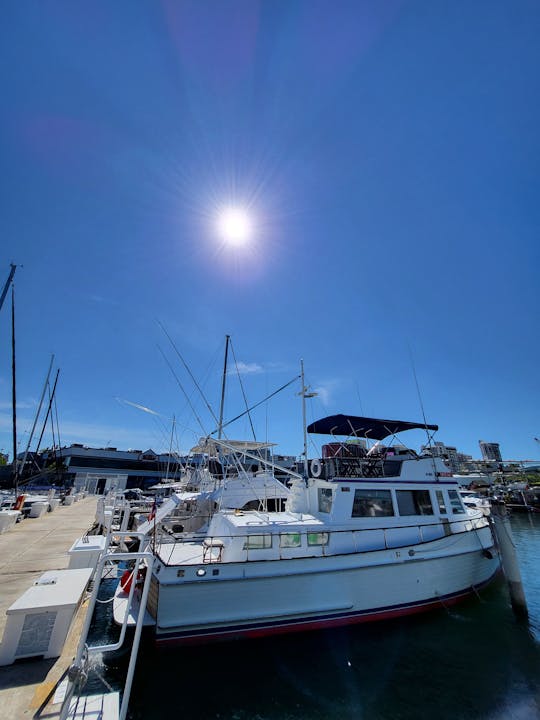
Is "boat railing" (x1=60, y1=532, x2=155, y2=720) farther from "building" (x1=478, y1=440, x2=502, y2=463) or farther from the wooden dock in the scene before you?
"building" (x1=478, y1=440, x2=502, y2=463)

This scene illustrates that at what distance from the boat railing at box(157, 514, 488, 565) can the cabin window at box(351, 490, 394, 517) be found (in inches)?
20.0

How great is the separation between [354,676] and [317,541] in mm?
2742

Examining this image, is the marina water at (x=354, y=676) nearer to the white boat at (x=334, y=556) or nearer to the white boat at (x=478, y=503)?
the white boat at (x=334, y=556)

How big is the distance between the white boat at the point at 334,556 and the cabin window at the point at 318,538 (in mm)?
25

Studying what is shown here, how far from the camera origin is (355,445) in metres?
12.1

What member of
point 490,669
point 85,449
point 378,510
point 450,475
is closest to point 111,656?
point 378,510

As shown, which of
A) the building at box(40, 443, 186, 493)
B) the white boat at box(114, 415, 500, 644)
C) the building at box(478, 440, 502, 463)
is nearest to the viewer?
the white boat at box(114, 415, 500, 644)

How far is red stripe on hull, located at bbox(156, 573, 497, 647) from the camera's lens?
23.7 ft

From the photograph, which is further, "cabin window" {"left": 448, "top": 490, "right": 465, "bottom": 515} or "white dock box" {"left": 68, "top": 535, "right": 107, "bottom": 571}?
"cabin window" {"left": 448, "top": 490, "right": 465, "bottom": 515}

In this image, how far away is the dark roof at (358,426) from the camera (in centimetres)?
1199

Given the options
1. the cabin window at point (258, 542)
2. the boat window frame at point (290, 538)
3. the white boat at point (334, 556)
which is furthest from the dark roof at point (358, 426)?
the cabin window at point (258, 542)

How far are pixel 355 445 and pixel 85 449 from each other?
56.7 meters

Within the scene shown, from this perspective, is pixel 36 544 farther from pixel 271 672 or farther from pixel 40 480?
pixel 40 480

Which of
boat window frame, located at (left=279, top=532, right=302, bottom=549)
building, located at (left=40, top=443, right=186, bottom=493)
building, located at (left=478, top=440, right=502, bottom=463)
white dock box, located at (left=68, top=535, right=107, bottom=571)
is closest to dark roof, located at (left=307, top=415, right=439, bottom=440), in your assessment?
boat window frame, located at (left=279, top=532, right=302, bottom=549)
